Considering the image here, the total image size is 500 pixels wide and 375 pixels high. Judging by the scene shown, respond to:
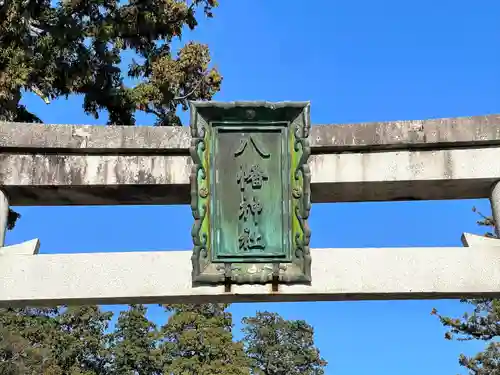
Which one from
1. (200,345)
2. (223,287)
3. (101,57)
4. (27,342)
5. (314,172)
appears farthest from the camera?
(200,345)

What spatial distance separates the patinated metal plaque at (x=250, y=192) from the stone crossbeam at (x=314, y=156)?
12.1 inches

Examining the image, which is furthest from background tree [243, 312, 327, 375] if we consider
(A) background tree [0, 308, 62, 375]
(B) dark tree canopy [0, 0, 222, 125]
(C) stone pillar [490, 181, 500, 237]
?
(C) stone pillar [490, 181, 500, 237]

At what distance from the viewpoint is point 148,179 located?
4199 mm

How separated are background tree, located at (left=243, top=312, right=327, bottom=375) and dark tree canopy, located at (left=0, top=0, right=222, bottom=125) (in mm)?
22117

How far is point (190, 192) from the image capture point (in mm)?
4219

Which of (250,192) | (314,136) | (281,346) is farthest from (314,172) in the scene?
(281,346)

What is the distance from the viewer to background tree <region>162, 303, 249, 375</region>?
906 inches

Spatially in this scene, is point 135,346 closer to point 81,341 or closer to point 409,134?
point 81,341

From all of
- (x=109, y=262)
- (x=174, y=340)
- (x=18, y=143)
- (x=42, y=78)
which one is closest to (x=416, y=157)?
(x=109, y=262)

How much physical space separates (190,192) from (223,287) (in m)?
0.67

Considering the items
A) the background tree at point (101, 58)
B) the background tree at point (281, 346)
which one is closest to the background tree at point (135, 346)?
the background tree at point (281, 346)

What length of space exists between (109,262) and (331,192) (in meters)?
1.46

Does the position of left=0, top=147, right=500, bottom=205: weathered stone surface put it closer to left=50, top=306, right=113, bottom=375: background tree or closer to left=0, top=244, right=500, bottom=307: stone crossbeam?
left=0, top=244, right=500, bottom=307: stone crossbeam

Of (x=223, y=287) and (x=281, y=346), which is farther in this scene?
(x=281, y=346)
